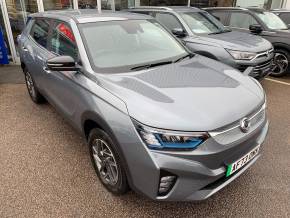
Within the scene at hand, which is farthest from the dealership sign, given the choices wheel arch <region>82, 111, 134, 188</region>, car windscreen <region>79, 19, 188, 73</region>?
wheel arch <region>82, 111, 134, 188</region>

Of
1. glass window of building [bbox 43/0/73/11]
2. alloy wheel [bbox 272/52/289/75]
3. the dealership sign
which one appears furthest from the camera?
glass window of building [bbox 43/0/73/11]

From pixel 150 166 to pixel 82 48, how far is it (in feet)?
4.91

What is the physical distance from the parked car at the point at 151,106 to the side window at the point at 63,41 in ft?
0.04

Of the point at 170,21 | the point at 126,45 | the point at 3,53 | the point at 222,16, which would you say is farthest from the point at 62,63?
the point at 222,16

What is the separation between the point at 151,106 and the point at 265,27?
575 cm

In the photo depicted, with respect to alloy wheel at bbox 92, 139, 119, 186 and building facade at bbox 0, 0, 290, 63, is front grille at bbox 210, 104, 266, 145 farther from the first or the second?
building facade at bbox 0, 0, 290, 63

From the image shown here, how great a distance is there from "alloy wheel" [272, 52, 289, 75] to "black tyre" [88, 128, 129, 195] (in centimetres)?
533

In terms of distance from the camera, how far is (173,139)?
1.92 meters

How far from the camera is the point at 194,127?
6.31 ft

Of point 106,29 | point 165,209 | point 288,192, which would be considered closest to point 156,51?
point 106,29

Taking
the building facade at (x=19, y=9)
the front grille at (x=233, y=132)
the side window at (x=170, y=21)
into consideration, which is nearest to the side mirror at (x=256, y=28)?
the side window at (x=170, y=21)

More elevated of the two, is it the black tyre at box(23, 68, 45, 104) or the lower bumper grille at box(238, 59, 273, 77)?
the lower bumper grille at box(238, 59, 273, 77)

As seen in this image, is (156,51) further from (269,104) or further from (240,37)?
(240,37)

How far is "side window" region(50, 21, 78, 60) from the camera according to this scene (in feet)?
9.39
